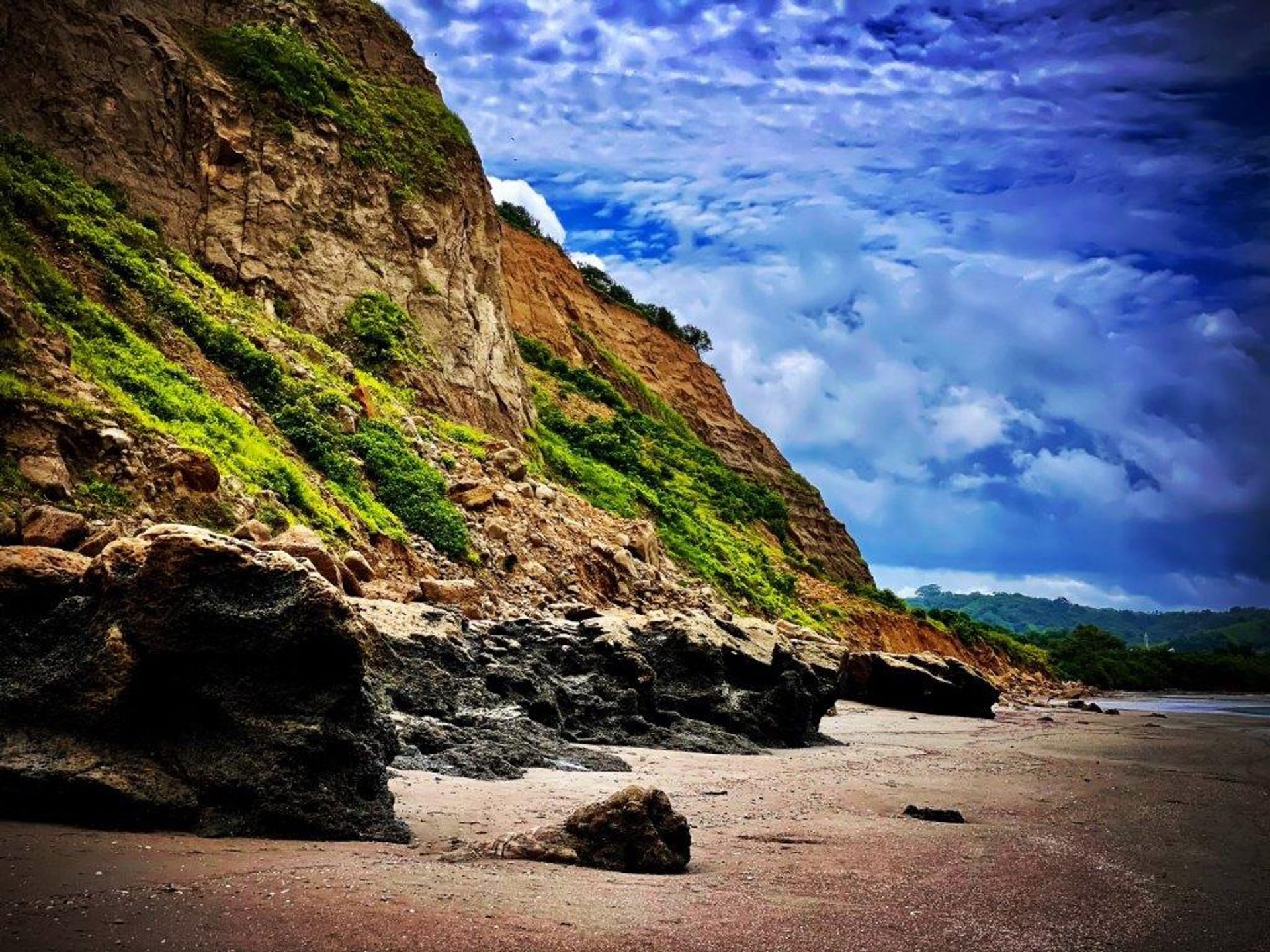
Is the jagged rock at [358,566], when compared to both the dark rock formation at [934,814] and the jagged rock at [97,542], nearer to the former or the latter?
the jagged rock at [97,542]

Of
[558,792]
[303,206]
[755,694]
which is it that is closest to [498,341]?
[303,206]

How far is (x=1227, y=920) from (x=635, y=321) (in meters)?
54.7

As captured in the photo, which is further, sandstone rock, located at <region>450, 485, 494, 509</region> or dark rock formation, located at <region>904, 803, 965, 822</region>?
sandstone rock, located at <region>450, 485, 494, 509</region>

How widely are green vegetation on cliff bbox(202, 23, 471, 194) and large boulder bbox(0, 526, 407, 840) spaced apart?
2596cm

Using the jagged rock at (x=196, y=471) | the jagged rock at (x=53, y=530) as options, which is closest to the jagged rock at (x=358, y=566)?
the jagged rock at (x=196, y=471)

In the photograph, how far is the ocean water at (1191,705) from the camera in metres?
26.5

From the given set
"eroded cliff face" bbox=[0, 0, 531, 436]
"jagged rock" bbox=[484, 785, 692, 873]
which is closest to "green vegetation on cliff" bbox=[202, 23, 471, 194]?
"eroded cliff face" bbox=[0, 0, 531, 436]

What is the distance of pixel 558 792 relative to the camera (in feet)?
24.0

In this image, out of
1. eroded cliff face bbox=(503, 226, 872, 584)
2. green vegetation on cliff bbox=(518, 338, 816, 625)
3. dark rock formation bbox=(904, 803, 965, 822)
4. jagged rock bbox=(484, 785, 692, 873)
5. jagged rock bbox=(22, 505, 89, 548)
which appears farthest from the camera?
eroded cliff face bbox=(503, 226, 872, 584)

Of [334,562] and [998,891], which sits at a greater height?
[334,562]

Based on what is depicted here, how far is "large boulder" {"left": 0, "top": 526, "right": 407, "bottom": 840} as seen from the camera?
15.6 feet

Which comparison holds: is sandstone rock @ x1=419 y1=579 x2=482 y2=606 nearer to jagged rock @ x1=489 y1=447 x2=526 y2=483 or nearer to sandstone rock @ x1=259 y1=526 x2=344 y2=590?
sandstone rock @ x1=259 y1=526 x2=344 y2=590

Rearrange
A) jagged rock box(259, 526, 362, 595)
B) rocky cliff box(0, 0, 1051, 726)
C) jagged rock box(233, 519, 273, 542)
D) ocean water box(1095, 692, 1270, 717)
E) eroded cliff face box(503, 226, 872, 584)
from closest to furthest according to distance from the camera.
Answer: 1. jagged rock box(259, 526, 362, 595)
2. jagged rock box(233, 519, 273, 542)
3. rocky cliff box(0, 0, 1051, 726)
4. ocean water box(1095, 692, 1270, 717)
5. eroded cliff face box(503, 226, 872, 584)

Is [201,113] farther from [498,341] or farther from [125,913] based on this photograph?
[125,913]
